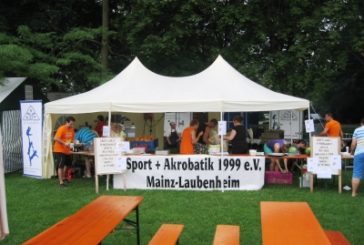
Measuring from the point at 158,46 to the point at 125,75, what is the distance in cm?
532

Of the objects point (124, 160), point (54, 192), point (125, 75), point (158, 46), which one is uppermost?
point (158, 46)

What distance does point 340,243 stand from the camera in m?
4.93

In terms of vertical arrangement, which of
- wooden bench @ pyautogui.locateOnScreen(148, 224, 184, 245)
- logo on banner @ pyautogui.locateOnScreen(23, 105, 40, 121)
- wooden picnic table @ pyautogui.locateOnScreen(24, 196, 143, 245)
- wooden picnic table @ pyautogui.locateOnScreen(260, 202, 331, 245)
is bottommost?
wooden bench @ pyautogui.locateOnScreen(148, 224, 184, 245)

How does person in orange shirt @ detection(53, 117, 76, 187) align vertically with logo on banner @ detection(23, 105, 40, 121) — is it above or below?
below

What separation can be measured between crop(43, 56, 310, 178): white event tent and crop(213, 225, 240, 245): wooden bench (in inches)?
212

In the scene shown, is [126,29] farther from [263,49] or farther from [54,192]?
[54,192]

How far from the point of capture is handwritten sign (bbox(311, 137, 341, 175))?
1030 cm

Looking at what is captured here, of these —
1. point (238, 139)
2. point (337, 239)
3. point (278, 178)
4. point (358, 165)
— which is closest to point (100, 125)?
point (238, 139)

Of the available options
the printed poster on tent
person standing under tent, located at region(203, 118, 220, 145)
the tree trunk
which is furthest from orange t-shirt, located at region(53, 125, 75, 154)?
the tree trunk

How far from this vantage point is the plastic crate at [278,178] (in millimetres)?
11523

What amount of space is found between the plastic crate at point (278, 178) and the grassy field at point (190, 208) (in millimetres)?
339

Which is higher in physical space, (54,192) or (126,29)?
(126,29)

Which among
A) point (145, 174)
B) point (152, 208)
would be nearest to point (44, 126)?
point (145, 174)

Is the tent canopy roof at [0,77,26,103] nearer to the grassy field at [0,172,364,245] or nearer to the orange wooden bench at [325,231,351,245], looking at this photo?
the grassy field at [0,172,364,245]
